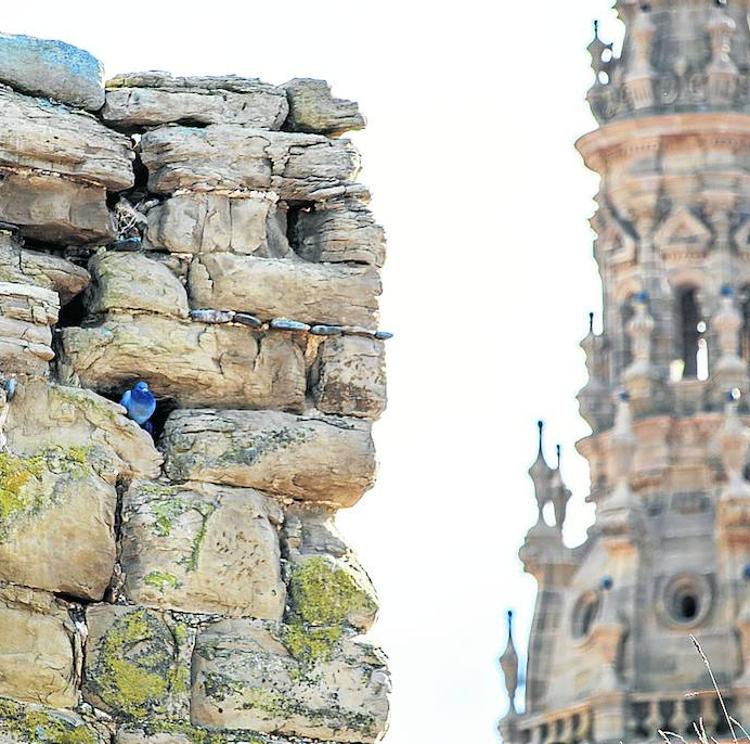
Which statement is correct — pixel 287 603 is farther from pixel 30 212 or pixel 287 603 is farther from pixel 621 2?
pixel 621 2

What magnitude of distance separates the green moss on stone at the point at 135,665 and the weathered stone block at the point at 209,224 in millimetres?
932

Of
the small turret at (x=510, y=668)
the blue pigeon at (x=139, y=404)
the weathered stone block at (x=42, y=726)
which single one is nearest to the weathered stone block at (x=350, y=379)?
the blue pigeon at (x=139, y=404)

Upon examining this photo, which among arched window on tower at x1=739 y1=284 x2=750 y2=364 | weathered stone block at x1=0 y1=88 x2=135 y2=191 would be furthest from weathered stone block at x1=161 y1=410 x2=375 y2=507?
arched window on tower at x1=739 y1=284 x2=750 y2=364

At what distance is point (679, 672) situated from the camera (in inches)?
2094

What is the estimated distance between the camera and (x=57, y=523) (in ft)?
23.8

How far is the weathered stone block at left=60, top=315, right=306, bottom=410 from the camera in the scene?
751 cm

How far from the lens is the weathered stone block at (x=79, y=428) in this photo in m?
7.35

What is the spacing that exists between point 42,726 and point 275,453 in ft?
2.93

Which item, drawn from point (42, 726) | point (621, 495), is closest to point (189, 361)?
point (42, 726)

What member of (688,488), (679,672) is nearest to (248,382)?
(679,672)

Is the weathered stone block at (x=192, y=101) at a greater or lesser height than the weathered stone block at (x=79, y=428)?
greater

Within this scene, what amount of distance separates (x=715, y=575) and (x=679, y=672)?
2263 mm

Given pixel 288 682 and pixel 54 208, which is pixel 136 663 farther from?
pixel 54 208

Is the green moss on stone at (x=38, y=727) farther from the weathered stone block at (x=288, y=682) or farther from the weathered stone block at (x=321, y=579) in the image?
the weathered stone block at (x=321, y=579)
